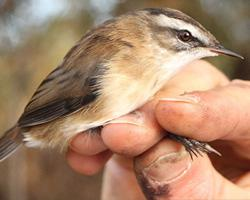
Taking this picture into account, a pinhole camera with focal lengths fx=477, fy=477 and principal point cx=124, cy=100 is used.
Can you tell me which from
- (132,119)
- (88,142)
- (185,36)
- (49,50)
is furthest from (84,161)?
(49,50)

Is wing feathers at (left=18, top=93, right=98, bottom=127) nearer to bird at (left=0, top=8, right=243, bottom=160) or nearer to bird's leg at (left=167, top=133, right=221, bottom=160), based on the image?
bird at (left=0, top=8, right=243, bottom=160)

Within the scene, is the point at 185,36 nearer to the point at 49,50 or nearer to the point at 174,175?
the point at 174,175

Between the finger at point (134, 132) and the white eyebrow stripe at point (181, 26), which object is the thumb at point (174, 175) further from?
the white eyebrow stripe at point (181, 26)

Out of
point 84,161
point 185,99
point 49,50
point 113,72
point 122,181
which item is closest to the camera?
point 185,99

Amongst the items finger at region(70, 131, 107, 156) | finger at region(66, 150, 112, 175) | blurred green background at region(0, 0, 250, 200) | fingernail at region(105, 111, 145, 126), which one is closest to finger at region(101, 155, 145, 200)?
finger at region(66, 150, 112, 175)

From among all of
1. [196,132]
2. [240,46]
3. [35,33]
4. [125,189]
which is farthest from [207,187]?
[240,46]

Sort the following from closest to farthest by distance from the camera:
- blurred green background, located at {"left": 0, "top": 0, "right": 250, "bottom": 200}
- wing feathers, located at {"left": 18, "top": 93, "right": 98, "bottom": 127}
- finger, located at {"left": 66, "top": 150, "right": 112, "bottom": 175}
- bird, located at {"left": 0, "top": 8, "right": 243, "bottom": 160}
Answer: bird, located at {"left": 0, "top": 8, "right": 243, "bottom": 160} → wing feathers, located at {"left": 18, "top": 93, "right": 98, "bottom": 127} → finger, located at {"left": 66, "top": 150, "right": 112, "bottom": 175} → blurred green background, located at {"left": 0, "top": 0, "right": 250, "bottom": 200}

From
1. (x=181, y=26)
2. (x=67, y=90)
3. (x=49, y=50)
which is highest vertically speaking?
(x=181, y=26)

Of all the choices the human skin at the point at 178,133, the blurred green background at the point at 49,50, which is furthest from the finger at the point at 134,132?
Result: the blurred green background at the point at 49,50
